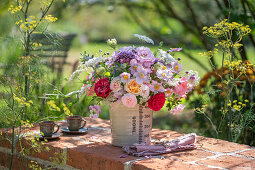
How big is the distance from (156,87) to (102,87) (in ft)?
0.97

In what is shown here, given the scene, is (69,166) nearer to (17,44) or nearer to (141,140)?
(141,140)

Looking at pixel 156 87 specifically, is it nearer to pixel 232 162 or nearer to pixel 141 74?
pixel 141 74

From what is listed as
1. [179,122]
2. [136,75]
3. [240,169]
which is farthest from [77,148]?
[179,122]

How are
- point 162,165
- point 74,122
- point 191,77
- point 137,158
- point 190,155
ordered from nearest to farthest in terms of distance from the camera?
point 162,165, point 137,158, point 190,155, point 191,77, point 74,122

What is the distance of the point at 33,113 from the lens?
3326mm

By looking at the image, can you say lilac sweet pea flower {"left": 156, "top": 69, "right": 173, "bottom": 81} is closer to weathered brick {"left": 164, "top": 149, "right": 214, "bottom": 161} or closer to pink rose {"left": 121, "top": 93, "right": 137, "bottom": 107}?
pink rose {"left": 121, "top": 93, "right": 137, "bottom": 107}

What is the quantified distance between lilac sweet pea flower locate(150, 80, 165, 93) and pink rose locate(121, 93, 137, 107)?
0.12 m

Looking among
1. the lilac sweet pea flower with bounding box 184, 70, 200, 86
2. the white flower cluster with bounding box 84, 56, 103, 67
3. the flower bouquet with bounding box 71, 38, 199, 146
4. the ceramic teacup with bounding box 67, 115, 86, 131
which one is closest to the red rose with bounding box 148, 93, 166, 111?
the flower bouquet with bounding box 71, 38, 199, 146

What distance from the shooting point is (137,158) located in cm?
187

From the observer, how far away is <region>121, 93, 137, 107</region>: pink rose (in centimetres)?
189

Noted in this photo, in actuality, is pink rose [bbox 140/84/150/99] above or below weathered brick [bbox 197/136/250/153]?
above

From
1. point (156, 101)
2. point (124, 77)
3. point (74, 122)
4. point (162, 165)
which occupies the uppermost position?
point (124, 77)

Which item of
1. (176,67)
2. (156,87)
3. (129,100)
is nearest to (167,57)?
(176,67)

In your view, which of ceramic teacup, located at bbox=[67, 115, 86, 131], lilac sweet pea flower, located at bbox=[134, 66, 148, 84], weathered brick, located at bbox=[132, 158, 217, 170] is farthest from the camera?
ceramic teacup, located at bbox=[67, 115, 86, 131]
